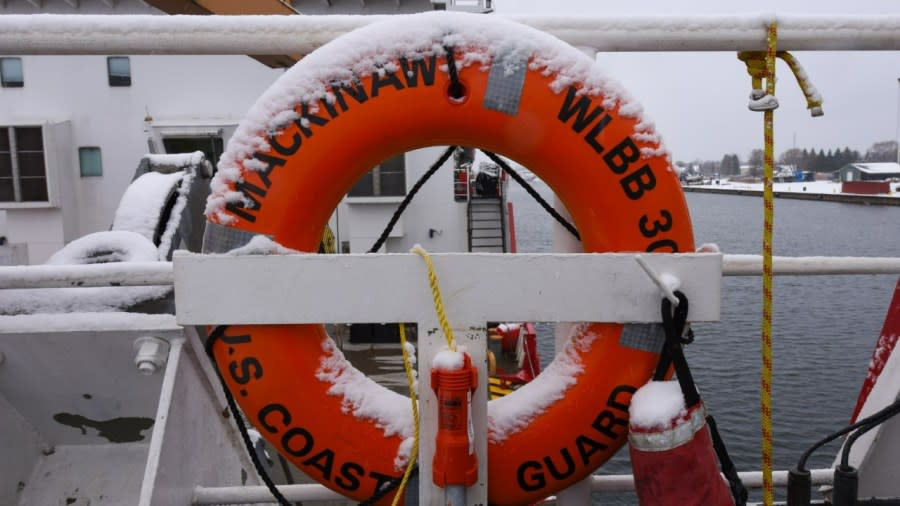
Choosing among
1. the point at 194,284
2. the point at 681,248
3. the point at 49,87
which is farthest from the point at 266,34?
the point at 49,87

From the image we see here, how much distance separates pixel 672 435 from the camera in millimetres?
1191

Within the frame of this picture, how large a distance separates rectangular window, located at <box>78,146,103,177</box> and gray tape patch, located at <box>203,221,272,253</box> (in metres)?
8.82

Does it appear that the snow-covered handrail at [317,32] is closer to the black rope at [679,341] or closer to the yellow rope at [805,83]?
the yellow rope at [805,83]

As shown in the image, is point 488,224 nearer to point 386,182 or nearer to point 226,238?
point 386,182

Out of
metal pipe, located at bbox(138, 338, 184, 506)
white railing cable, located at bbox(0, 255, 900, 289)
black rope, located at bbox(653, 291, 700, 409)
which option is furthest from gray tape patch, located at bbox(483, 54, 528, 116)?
metal pipe, located at bbox(138, 338, 184, 506)

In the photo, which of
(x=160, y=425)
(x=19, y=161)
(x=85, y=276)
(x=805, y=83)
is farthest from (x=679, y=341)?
(x=19, y=161)

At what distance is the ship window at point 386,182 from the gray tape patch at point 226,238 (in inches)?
303

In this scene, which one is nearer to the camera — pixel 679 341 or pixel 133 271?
pixel 679 341

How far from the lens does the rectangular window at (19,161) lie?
859cm

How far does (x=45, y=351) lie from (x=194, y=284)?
0.74m

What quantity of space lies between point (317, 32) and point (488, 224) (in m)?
9.69

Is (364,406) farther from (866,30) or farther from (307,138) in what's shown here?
(866,30)

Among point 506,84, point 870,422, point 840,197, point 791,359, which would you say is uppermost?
point 506,84

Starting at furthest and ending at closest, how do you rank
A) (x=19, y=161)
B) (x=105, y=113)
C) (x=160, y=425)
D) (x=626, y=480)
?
(x=105, y=113) < (x=19, y=161) < (x=626, y=480) < (x=160, y=425)
